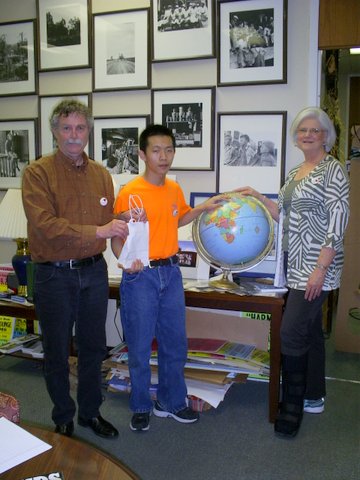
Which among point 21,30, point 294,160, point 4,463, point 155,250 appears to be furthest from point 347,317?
point 21,30

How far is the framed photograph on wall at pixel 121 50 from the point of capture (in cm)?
307

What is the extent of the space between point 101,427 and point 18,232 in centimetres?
139

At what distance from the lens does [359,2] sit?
8.35ft

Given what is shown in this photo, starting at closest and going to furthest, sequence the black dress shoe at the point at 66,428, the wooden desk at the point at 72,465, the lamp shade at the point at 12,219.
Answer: the wooden desk at the point at 72,465
the black dress shoe at the point at 66,428
the lamp shade at the point at 12,219

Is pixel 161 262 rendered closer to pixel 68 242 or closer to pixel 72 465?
pixel 68 242

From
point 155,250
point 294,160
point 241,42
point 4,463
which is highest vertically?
point 241,42

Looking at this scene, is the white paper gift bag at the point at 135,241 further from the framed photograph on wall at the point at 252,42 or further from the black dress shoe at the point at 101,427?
the framed photograph on wall at the point at 252,42

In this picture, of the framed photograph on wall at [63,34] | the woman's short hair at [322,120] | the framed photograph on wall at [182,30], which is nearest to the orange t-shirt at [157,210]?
the woman's short hair at [322,120]

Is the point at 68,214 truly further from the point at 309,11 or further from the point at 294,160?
the point at 309,11

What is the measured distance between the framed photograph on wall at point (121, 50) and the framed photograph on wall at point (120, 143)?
0.75 feet

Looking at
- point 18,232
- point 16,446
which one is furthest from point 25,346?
point 16,446

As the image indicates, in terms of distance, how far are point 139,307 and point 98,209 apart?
1.65ft

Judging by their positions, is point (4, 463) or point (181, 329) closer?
point (4, 463)

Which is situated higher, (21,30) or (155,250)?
(21,30)
